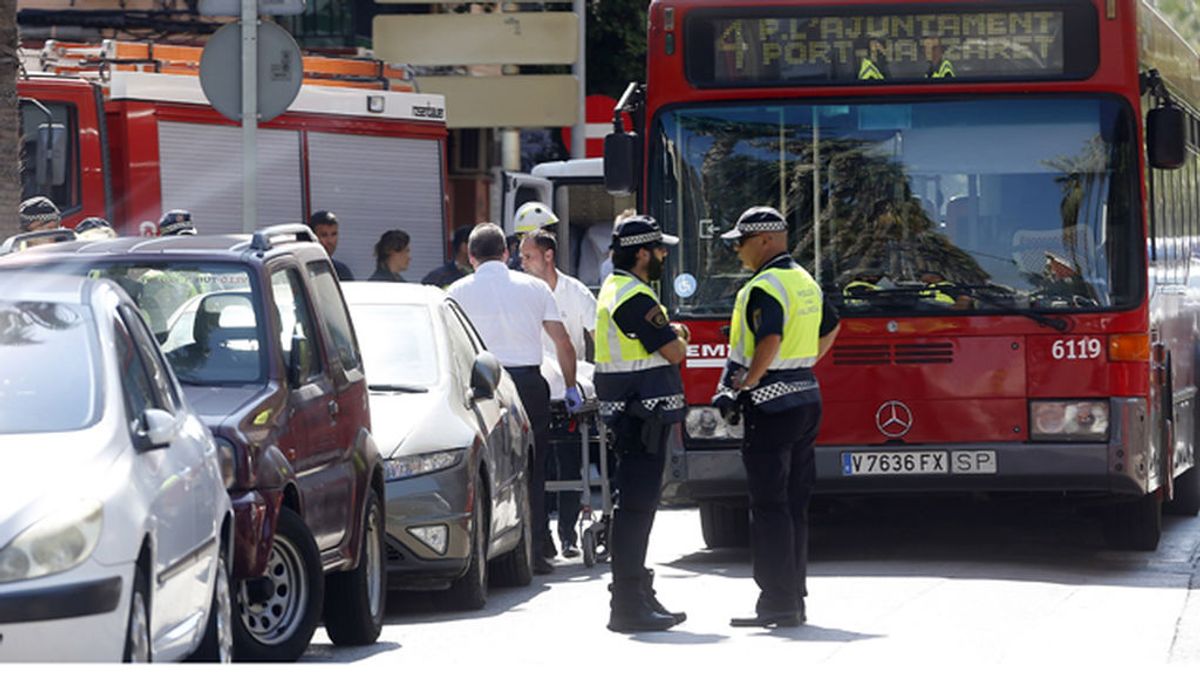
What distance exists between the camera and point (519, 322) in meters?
13.7

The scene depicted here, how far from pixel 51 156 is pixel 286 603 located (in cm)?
1015

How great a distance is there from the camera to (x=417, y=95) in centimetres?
2316

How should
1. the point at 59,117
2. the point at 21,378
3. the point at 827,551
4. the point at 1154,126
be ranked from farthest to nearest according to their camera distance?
the point at 59,117
the point at 827,551
the point at 1154,126
the point at 21,378

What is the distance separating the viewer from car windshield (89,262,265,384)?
9.95m

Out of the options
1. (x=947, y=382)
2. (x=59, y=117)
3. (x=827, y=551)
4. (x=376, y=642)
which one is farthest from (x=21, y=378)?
(x=59, y=117)

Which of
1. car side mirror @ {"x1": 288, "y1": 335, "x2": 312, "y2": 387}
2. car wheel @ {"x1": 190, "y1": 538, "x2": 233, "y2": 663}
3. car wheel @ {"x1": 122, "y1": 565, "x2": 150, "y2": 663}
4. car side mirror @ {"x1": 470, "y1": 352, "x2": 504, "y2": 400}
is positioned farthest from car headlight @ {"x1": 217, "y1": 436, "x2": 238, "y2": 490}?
car side mirror @ {"x1": 470, "y1": 352, "x2": 504, "y2": 400}

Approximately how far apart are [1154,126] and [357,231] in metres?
10.3

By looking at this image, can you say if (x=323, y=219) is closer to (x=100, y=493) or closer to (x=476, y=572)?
(x=476, y=572)

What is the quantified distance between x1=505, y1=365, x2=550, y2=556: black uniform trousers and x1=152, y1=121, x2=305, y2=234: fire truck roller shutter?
7063 mm

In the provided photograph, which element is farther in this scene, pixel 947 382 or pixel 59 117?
pixel 59 117

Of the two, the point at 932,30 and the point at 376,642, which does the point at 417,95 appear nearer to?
the point at 932,30

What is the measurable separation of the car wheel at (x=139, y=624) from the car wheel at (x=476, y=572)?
4557mm

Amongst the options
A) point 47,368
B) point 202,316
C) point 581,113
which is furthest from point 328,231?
point 581,113

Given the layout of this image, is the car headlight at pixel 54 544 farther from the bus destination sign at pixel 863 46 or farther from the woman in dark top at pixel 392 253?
the woman in dark top at pixel 392 253
